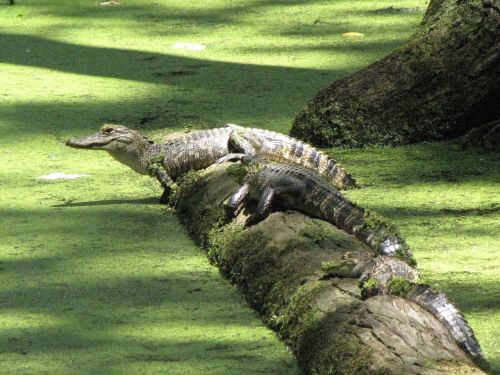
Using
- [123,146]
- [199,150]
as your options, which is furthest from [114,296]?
[123,146]

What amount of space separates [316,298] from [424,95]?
2.53 metres

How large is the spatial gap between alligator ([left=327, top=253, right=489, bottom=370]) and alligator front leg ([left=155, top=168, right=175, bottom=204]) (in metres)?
1.50

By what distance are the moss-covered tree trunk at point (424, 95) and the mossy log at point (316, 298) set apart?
1.23m

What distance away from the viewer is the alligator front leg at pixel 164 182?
486 centimetres

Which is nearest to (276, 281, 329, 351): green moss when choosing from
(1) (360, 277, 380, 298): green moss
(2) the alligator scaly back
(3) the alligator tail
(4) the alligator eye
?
(1) (360, 277, 380, 298): green moss

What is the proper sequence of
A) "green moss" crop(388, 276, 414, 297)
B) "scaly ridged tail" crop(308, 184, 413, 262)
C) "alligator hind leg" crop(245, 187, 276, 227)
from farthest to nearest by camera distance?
"alligator hind leg" crop(245, 187, 276, 227)
"scaly ridged tail" crop(308, 184, 413, 262)
"green moss" crop(388, 276, 414, 297)

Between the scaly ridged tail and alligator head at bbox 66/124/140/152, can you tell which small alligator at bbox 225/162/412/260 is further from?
alligator head at bbox 66/124/140/152

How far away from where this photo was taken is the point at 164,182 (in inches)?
194

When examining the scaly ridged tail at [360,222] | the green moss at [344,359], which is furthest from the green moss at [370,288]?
the scaly ridged tail at [360,222]

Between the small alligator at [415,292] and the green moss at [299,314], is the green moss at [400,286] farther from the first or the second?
the green moss at [299,314]

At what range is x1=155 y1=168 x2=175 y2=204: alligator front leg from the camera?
4.86 m

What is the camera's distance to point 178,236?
175 inches

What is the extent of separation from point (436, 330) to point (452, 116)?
2.82 metres

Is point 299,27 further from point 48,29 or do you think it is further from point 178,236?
point 178,236
